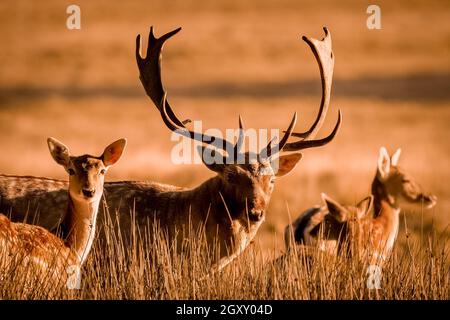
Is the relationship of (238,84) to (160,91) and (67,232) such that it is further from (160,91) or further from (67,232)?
(67,232)

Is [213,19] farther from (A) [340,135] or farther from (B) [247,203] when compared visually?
(B) [247,203]

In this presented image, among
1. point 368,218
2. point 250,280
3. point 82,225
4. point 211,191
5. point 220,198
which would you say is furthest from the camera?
point 368,218

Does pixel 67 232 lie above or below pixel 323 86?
below

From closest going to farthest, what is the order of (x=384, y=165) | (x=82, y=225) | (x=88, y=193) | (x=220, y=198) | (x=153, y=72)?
(x=88, y=193) < (x=82, y=225) < (x=220, y=198) < (x=153, y=72) < (x=384, y=165)

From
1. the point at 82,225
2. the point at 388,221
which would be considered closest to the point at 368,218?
the point at 388,221

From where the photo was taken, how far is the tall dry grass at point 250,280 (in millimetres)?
7812

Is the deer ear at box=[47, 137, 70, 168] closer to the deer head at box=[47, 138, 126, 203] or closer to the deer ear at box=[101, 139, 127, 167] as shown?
the deer head at box=[47, 138, 126, 203]

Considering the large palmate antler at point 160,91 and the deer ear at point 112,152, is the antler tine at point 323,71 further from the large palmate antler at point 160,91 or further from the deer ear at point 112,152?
the deer ear at point 112,152

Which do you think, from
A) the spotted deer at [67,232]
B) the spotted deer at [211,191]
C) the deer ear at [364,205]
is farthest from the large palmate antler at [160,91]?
the deer ear at [364,205]

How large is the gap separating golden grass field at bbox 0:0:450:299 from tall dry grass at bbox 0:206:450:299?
0.08 ft

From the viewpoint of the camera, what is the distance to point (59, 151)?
28.6ft

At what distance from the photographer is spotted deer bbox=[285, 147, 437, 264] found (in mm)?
10117

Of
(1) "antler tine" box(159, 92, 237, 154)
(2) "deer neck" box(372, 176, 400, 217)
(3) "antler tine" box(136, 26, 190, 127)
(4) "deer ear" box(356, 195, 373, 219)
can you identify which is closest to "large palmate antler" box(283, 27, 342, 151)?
(1) "antler tine" box(159, 92, 237, 154)

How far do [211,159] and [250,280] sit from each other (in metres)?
1.83
